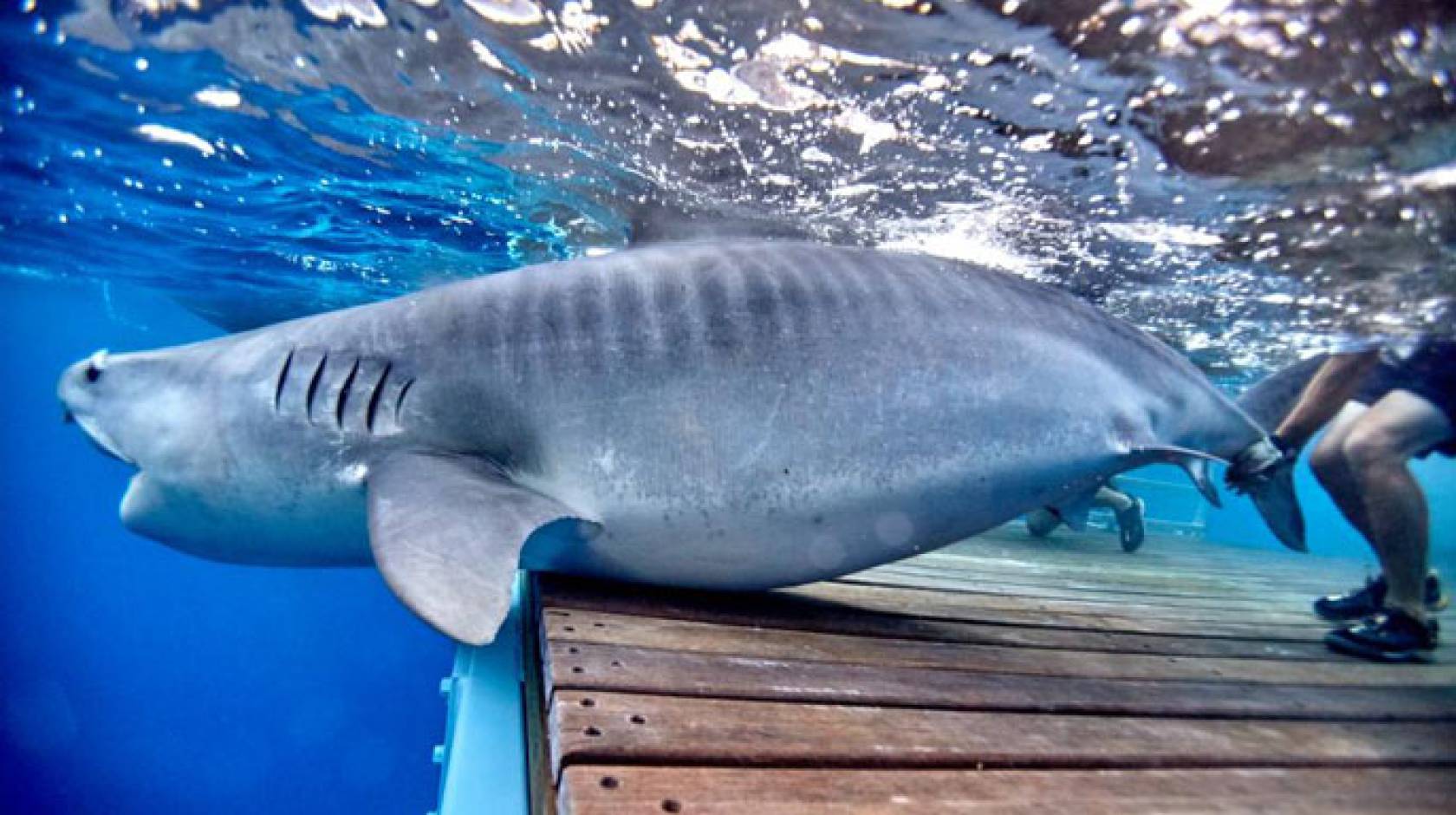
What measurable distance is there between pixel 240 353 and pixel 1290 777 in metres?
4.76

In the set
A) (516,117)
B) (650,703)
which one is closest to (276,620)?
(516,117)

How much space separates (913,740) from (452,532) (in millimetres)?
1641

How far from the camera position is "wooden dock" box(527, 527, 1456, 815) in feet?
6.09

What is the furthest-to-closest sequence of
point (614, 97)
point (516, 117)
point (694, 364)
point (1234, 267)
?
point (1234, 267) → point (516, 117) → point (614, 97) → point (694, 364)

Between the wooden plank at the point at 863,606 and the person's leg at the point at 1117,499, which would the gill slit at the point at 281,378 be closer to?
the wooden plank at the point at 863,606

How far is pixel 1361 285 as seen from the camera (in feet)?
27.5

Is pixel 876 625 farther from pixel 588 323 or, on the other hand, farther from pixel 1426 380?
pixel 1426 380

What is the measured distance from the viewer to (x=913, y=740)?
86.3 inches

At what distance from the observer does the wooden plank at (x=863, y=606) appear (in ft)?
10.4

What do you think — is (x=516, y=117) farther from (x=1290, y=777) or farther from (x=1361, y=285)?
(x=1361, y=285)

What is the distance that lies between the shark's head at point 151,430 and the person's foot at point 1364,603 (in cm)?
811

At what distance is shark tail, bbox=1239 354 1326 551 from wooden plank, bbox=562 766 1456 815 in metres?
2.61

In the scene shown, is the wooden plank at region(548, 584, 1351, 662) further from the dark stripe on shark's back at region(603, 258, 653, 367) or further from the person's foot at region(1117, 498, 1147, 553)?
the person's foot at region(1117, 498, 1147, 553)

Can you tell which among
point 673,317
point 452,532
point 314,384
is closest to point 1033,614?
point 673,317
